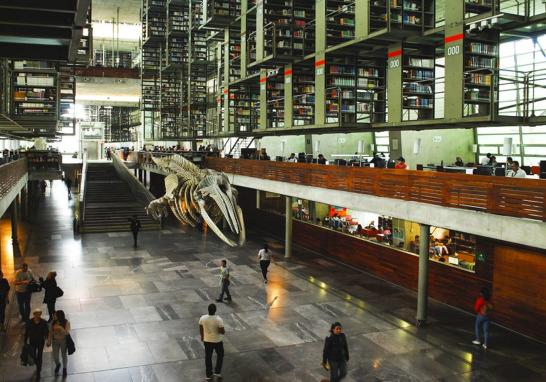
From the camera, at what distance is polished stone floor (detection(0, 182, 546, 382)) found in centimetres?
855

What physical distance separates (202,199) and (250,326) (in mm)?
3777

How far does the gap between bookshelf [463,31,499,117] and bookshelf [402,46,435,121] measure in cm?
150

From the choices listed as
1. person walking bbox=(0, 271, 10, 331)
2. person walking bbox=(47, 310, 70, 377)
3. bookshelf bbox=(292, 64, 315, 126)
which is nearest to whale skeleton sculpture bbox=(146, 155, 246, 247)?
bookshelf bbox=(292, 64, 315, 126)

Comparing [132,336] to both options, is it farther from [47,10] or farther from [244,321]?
[47,10]

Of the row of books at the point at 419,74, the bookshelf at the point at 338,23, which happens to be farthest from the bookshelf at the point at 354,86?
the row of books at the point at 419,74

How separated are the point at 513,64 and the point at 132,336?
12323 millimetres

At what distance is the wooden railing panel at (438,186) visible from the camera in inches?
324

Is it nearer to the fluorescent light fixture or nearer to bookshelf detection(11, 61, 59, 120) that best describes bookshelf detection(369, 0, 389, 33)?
bookshelf detection(11, 61, 59, 120)

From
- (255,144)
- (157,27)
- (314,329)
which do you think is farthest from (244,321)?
(157,27)

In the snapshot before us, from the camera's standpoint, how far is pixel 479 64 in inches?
415

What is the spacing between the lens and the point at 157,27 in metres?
31.2

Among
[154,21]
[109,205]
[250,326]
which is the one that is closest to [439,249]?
[250,326]

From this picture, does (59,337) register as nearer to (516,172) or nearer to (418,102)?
(516,172)

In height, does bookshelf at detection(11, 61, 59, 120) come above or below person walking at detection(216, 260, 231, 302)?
above
